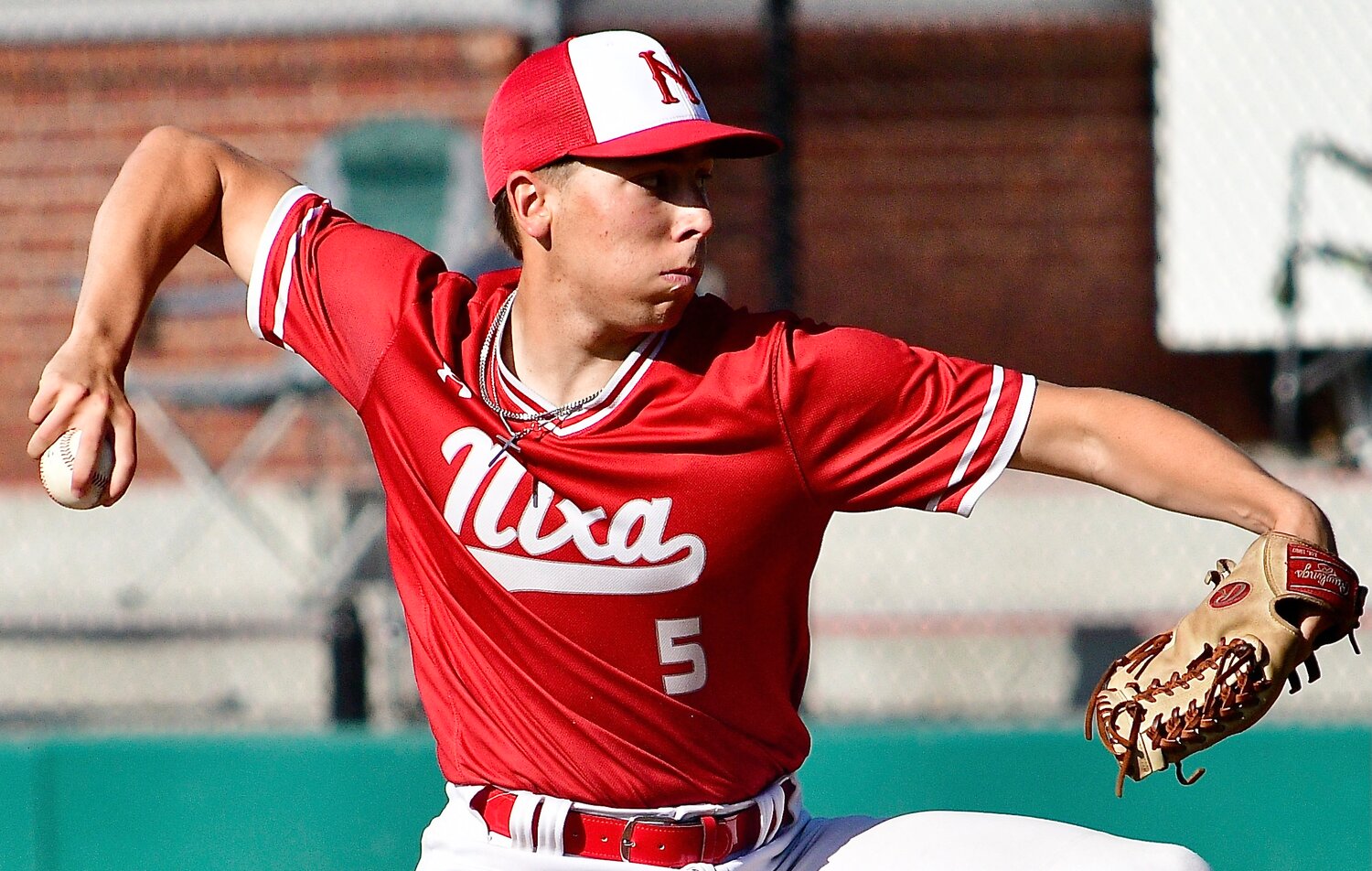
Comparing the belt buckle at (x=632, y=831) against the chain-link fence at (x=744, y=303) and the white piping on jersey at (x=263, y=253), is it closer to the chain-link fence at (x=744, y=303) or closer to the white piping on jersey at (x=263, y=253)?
the white piping on jersey at (x=263, y=253)

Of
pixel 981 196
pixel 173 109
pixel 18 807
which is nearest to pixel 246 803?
pixel 18 807

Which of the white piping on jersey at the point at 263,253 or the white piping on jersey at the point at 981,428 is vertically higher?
the white piping on jersey at the point at 263,253

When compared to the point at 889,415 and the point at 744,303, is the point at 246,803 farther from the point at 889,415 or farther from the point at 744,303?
the point at 744,303

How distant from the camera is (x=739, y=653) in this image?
2436 mm

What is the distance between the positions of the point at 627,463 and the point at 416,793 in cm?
189

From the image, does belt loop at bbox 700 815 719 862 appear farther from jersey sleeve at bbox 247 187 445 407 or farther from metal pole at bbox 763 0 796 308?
metal pole at bbox 763 0 796 308

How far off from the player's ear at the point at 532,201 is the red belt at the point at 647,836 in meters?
0.90

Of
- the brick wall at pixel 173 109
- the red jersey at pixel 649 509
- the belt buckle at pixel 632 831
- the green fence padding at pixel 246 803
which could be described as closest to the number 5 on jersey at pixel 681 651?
the red jersey at pixel 649 509

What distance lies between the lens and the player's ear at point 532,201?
241 cm

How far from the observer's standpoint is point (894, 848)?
2.42 meters

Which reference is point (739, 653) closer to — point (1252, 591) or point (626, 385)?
point (626, 385)

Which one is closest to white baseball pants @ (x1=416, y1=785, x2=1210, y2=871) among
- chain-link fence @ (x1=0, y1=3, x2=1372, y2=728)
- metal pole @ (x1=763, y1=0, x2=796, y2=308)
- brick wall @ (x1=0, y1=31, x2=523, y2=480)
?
chain-link fence @ (x1=0, y1=3, x2=1372, y2=728)

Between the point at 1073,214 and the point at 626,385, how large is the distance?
6.07m

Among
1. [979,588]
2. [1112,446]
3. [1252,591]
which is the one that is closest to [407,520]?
[1112,446]
